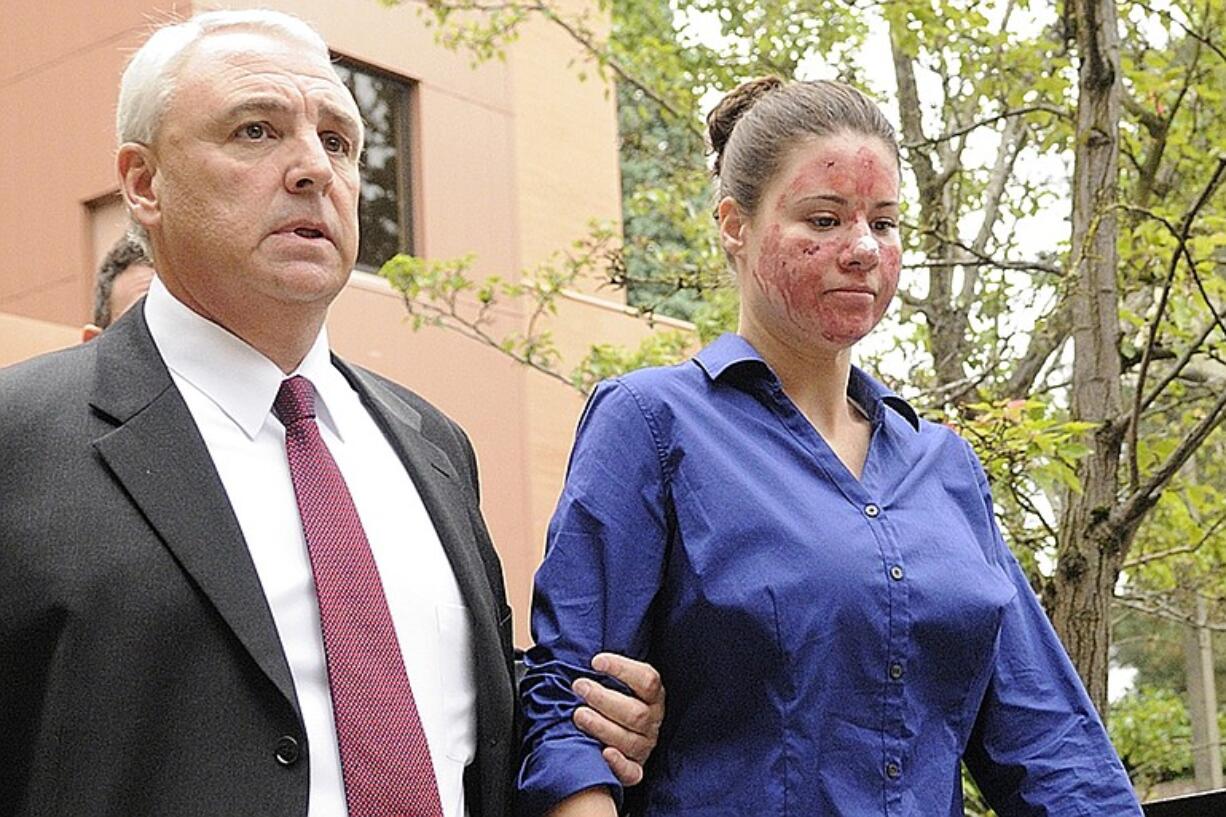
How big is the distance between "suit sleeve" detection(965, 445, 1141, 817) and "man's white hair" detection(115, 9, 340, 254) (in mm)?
1308

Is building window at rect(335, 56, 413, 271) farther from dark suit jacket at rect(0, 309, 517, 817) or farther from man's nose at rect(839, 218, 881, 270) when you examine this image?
dark suit jacket at rect(0, 309, 517, 817)

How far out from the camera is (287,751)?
2314mm

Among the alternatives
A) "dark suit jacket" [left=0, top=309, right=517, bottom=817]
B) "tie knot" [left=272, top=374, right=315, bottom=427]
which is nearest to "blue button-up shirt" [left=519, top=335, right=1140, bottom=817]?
"tie knot" [left=272, top=374, right=315, bottom=427]

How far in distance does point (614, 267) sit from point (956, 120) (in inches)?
66.3

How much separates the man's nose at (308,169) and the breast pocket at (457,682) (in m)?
0.58

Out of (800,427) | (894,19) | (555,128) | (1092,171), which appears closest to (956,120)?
(894,19)

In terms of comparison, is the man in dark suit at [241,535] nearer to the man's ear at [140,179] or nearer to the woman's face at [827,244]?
the man's ear at [140,179]

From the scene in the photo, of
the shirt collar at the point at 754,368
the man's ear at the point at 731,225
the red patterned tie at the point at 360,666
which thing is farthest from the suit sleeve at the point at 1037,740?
the red patterned tie at the point at 360,666

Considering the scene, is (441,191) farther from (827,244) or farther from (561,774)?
(561,774)

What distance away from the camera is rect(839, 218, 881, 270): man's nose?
9.30 feet

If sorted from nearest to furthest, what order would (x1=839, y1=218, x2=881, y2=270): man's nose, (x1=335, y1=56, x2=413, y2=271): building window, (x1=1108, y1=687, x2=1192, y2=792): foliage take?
(x1=839, y1=218, x2=881, y2=270): man's nose
(x1=1108, y1=687, x2=1192, y2=792): foliage
(x1=335, y1=56, x2=413, y2=271): building window

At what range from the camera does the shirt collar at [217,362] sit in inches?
102

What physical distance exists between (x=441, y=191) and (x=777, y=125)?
31.4ft

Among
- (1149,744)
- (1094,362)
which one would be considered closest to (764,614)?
(1094,362)
